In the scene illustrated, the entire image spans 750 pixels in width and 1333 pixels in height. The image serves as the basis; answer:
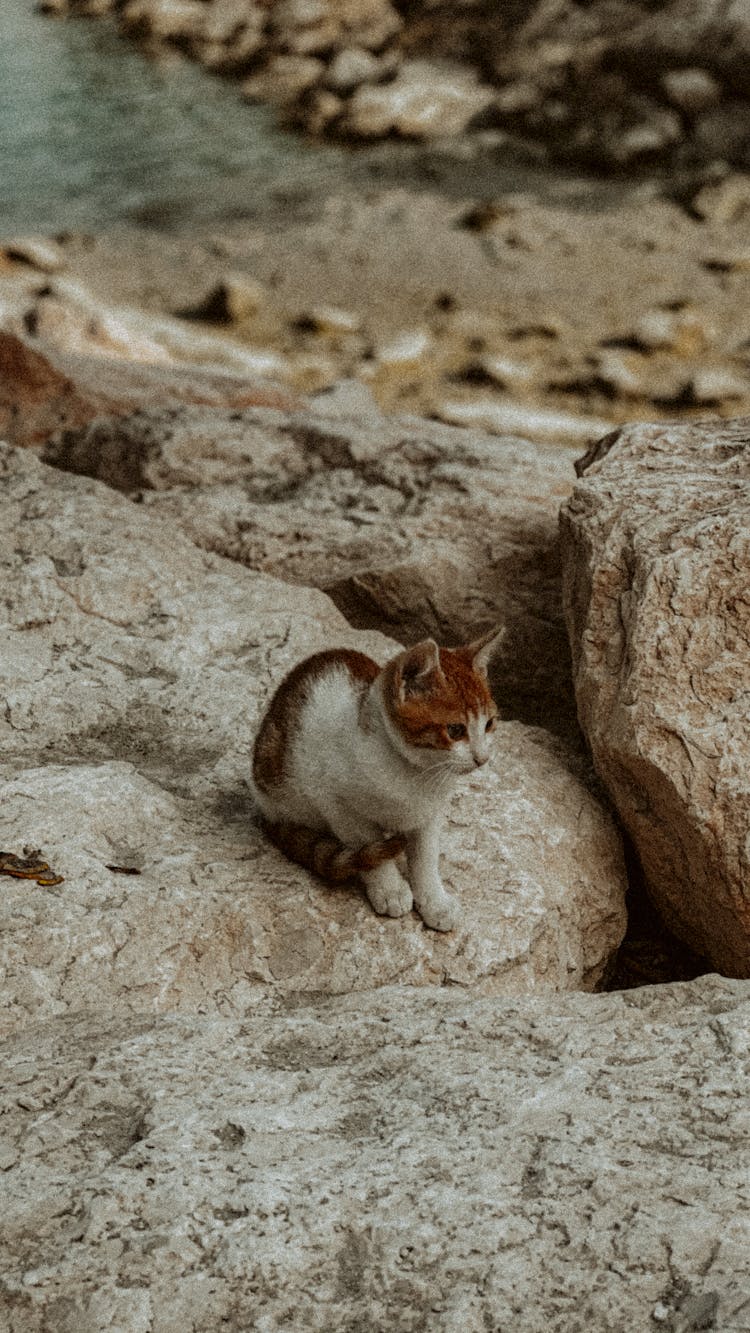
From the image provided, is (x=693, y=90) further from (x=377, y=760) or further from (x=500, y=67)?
(x=377, y=760)

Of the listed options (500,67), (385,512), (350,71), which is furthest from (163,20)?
(385,512)

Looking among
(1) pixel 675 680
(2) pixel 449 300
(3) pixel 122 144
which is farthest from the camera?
(3) pixel 122 144

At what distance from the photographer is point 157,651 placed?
15.2ft

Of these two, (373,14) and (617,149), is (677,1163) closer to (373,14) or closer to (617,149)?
(617,149)

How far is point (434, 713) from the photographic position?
3.49 metres

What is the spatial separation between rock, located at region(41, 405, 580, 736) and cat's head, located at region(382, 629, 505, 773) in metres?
1.40

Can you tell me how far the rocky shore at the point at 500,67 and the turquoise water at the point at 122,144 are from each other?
89cm

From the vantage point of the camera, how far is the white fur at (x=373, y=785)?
3.60 meters

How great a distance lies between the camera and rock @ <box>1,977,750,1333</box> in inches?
92.7

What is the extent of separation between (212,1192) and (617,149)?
17873 millimetres

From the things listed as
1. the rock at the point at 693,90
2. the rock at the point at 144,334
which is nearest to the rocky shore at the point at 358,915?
the rock at the point at 144,334

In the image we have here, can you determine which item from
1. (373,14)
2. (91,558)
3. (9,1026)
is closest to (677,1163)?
(9,1026)

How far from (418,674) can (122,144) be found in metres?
18.4

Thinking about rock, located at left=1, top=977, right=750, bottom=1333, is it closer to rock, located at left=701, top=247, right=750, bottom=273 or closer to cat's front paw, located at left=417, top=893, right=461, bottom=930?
cat's front paw, located at left=417, top=893, right=461, bottom=930
